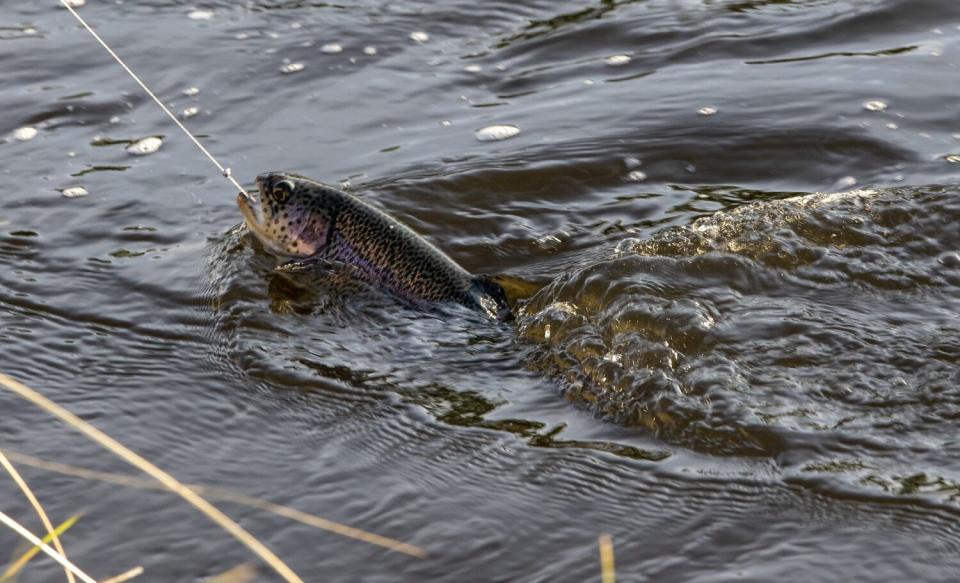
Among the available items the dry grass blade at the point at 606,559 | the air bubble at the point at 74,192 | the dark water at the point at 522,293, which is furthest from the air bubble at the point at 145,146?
the dry grass blade at the point at 606,559

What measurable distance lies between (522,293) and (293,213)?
96cm

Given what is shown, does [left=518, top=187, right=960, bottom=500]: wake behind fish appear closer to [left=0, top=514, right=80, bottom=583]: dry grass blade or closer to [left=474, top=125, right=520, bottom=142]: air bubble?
[left=474, top=125, right=520, bottom=142]: air bubble

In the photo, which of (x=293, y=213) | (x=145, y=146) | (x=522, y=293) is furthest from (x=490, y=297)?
(x=145, y=146)

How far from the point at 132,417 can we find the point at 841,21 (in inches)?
203

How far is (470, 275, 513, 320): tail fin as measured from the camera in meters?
4.88

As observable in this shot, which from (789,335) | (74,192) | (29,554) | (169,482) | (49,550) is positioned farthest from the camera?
(74,192)

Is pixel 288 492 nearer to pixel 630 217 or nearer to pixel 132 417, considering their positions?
pixel 132 417

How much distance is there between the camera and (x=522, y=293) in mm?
5273

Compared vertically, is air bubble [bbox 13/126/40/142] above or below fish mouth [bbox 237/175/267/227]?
below

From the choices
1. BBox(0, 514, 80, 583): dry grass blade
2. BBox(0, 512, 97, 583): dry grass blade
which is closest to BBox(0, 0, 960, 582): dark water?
BBox(0, 514, 80, 583): dry grass blade

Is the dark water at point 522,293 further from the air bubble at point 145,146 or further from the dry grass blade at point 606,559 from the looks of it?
the dry grass blade at point 606,559

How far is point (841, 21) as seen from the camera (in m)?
7.88

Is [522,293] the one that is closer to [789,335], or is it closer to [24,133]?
[789,335]

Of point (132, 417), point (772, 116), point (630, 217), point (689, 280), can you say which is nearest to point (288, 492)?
point (132, 417)
